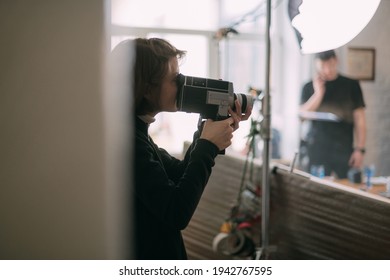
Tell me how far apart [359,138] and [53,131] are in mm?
1499

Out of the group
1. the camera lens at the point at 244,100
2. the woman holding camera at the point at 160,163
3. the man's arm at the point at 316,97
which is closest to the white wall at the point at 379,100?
the man's arm at the point at 316,97

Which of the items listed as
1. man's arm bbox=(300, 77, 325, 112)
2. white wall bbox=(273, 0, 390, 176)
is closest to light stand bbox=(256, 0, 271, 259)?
white wall bbox=(273, 0, 390, 176)

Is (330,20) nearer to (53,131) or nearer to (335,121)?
(53,131)

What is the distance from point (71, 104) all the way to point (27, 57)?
0.15 m

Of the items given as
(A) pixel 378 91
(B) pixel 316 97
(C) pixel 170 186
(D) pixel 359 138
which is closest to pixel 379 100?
(A) pixel 378 91

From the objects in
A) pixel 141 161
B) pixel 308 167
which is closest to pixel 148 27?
pixel 141 161

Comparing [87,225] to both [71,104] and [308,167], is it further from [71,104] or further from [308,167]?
[308,167]

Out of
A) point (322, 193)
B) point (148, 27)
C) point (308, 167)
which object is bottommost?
point (308, 167)

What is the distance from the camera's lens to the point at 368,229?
1.13m

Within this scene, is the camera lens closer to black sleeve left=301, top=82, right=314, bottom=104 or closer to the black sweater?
the black sweater

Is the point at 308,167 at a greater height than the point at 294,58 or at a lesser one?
lesser

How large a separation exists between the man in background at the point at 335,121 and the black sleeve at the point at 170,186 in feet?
4.61

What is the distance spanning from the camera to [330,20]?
1.15 metres

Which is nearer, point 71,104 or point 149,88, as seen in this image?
point 149,88
